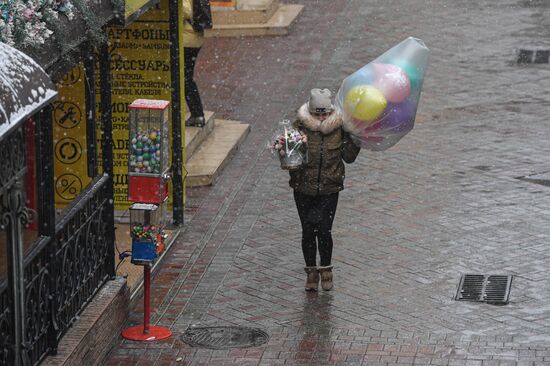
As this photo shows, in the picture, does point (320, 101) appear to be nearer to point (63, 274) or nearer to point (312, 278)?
point (312, 278)

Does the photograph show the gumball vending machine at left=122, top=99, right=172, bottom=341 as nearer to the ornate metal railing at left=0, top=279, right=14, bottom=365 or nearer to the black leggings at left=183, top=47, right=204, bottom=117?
the ornate metal railing at left=0, top=279, right=14, bottom=365

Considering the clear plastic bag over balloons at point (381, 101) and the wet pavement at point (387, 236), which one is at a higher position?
the clear plastic bag over balloons at point (381, 101)

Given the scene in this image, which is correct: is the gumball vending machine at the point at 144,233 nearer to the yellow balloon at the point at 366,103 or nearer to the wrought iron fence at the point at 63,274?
the wrought iron fence at the point at 63,274

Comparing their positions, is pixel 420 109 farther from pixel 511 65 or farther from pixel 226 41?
pixel 226 41

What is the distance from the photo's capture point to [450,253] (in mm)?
12211

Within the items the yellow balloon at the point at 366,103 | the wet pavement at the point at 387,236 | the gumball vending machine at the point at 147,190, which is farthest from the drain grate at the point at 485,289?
the gumball vending machine at the point at 147,190

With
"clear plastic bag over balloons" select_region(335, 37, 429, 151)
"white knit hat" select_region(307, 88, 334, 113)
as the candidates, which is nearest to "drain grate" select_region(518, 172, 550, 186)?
"clear plastic bag over balloons" select_region(335, 37, 429, 151)

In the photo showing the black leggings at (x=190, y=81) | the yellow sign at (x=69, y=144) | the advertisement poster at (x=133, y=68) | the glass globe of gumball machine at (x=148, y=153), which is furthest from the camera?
the black leggings at (x=190, y=81)

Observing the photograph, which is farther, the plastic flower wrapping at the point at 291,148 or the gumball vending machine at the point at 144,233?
the plastic flower wrapping at the point at 291,148

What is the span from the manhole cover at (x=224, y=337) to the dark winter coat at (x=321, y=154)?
1.31m

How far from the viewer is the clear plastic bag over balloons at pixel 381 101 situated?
10984mm

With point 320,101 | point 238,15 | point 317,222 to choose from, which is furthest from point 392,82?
point 238,15

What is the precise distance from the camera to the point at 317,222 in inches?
442

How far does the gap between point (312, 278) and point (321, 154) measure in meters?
1.12
